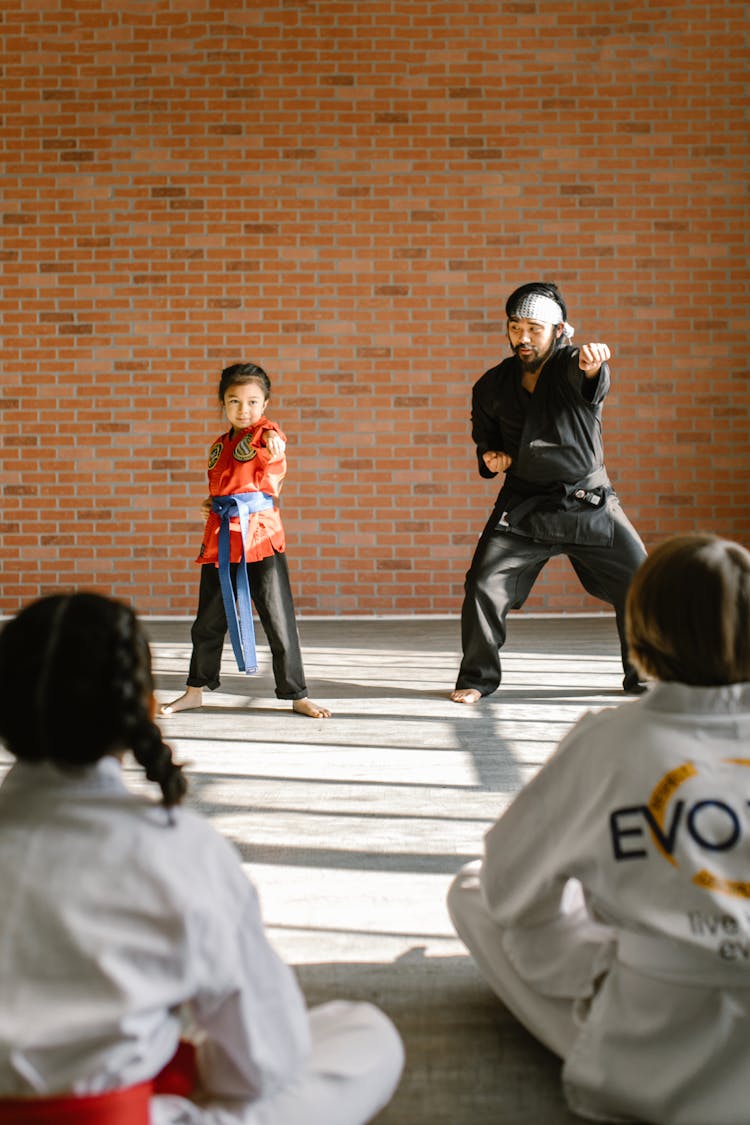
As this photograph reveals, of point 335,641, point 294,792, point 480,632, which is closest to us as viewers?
point 294,792

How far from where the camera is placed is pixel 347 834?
8.66ft

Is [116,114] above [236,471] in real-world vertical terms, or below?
above

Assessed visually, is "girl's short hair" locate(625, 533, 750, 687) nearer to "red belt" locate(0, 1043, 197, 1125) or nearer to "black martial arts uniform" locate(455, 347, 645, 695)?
"red belt" locate(0, 1043, 197, 1125)

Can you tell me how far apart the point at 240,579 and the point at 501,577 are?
100 cm

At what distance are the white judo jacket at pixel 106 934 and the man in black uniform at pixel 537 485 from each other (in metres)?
3.08

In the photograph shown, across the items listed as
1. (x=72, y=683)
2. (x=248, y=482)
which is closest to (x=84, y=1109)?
(x=72, y=683)

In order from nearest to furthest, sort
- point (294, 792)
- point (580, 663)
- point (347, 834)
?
1. point (347, 834)
2. point (294, 792)
3. point (580, 663)

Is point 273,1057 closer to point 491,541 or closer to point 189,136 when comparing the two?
point 491,541

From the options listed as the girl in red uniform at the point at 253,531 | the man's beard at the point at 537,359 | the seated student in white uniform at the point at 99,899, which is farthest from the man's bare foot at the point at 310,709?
the seated student in white uniform at the point at 99,899

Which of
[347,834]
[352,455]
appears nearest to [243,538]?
[347,834]

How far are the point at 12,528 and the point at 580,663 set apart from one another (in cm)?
355

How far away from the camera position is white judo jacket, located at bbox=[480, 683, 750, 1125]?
130 centimetres

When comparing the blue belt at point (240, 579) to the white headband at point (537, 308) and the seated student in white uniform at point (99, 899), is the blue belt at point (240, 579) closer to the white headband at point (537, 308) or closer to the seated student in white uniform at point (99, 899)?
the white headband at point (537, 308)

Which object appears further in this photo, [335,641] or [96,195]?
[96,195]
